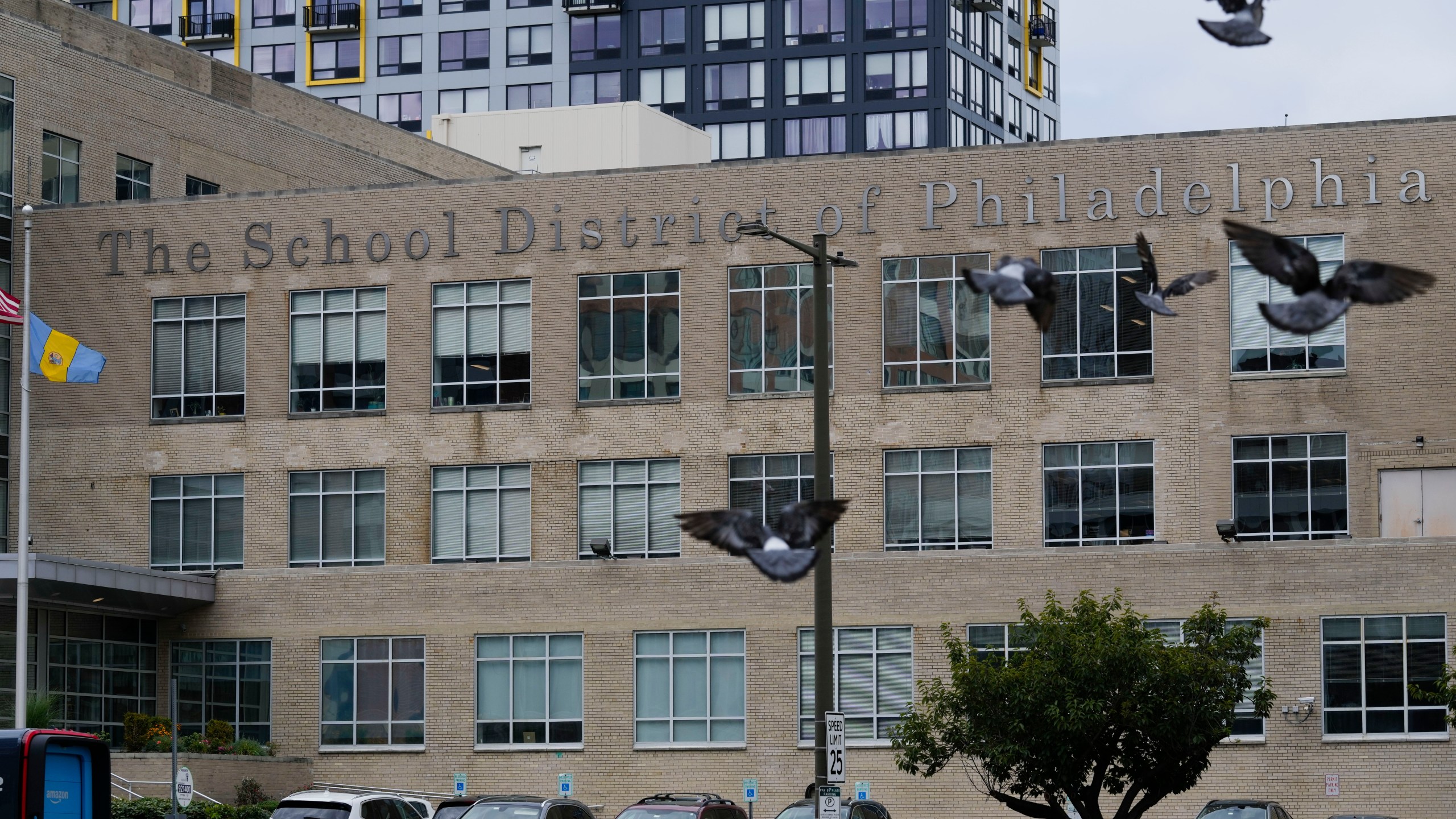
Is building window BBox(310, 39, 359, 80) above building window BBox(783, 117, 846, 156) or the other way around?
above

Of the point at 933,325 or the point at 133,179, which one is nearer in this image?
the point at 933,325

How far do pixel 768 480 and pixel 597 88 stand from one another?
5626 centimetres

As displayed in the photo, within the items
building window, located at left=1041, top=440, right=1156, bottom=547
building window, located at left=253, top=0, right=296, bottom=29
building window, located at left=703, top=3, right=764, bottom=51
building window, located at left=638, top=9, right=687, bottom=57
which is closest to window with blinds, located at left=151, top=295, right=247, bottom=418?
building window, located at left=1041, top=440, right=1156, bottom=547

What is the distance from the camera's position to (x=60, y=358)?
43156 millimetres

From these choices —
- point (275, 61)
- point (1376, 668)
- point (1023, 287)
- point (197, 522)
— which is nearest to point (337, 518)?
point (197, 522)

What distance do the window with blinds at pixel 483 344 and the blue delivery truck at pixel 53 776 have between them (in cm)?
2002

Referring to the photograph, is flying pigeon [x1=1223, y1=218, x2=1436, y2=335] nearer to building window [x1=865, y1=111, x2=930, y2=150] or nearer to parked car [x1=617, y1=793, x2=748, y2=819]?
parked car [x1=617, y1=793, x2=748, y2=819]

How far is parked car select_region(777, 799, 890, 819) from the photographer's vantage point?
31.2 m

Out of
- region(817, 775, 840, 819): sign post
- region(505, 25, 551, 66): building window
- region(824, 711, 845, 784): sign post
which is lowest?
region(817, 775, 840, 819): sign post

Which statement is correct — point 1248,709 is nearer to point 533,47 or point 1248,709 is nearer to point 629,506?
point 629,506

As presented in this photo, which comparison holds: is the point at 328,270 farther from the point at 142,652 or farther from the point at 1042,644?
the point at 1042,644

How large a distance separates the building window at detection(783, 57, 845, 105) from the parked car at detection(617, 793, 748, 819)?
6996 cm

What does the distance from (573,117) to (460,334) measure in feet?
98.8

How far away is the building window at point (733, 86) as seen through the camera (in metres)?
98.9
